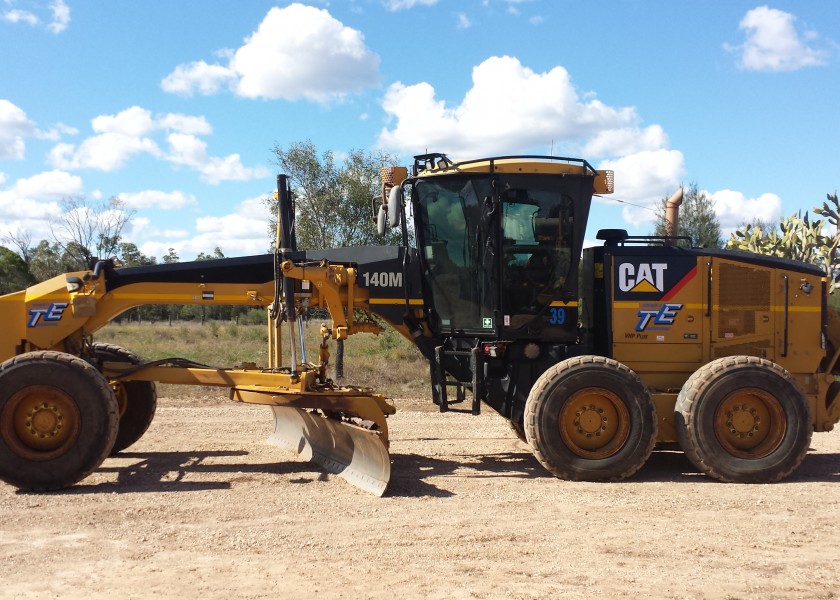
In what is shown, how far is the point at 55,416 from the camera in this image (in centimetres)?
720

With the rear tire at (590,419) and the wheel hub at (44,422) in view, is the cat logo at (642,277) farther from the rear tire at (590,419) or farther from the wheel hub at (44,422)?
the wheel hub at (44,422)

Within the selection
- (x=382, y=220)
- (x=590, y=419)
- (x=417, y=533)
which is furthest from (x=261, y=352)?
(x=417, y=533)

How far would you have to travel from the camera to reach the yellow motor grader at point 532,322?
7609 mm

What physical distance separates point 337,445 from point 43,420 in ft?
8.80

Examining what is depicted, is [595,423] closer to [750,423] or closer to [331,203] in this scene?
[750,423]

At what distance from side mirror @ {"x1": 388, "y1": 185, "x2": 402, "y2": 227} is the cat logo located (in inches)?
94.4

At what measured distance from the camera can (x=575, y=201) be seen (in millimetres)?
8055

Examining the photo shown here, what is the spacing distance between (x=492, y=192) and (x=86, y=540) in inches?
184

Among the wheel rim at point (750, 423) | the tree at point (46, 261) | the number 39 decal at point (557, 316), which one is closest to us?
the wheel rim at point (750, 423)

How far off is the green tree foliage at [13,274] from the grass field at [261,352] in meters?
8.27

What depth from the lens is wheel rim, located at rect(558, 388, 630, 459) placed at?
7.59m

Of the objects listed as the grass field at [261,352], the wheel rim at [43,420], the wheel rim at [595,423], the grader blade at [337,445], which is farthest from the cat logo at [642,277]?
the wheel rim at [43,420]

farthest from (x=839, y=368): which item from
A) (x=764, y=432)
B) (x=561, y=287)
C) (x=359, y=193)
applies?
(x=359, y=193)

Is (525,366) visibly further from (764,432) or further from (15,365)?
(15,365)
